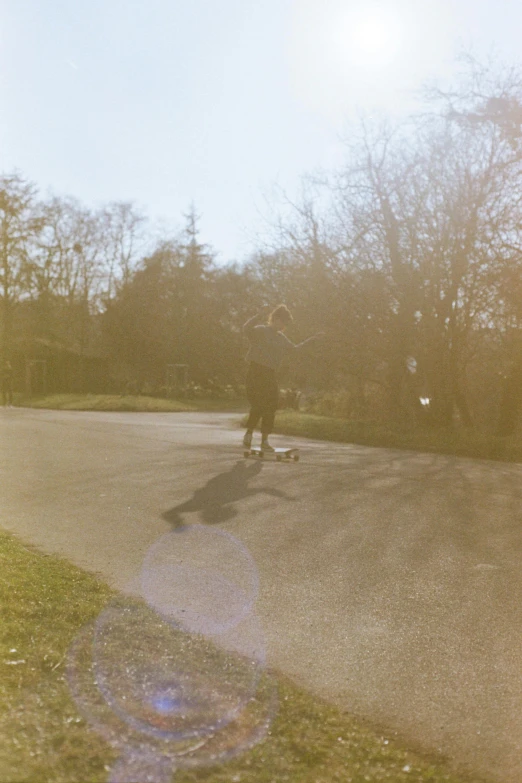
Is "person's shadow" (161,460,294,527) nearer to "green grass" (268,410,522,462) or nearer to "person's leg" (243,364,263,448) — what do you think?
"person's leg" (243,364,263,448)

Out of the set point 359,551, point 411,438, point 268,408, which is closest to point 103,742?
point 359,551

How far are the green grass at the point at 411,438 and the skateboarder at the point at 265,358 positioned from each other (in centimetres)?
408

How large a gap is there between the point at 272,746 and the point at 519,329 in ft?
54.8

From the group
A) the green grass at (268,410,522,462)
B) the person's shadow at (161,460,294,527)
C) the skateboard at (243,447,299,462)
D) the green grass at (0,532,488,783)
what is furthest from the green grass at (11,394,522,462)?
the green grass at (0,532,488,783)

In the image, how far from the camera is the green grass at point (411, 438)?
15844mm

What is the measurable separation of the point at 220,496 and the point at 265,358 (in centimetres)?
447

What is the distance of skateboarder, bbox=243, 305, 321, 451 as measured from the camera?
13.3 m

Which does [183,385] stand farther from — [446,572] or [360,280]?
[446,572]

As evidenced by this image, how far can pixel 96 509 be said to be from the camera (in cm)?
844

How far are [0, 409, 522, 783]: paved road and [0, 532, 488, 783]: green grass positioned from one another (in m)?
0.23

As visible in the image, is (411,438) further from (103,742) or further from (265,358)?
(103,742)

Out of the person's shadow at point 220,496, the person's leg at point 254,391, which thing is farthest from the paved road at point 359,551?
the person's leg at point 254,391

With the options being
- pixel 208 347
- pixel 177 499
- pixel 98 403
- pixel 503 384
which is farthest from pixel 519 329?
pixel 208 347

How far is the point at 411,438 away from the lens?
18078 mm
